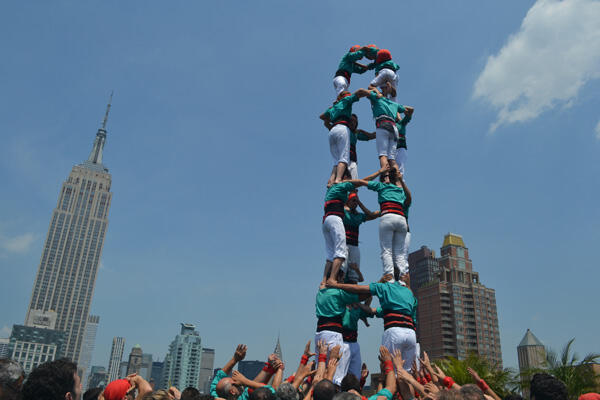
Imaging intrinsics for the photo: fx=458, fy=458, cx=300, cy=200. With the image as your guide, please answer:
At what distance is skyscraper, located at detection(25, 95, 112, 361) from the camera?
5049 inches

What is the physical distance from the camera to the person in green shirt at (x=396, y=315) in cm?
960

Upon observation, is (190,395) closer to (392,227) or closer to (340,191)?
(392,227)

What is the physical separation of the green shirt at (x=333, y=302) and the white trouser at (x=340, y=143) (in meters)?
3.69

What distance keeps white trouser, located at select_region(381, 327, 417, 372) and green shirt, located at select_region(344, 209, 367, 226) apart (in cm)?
321

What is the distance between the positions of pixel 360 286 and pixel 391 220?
190 centimetres

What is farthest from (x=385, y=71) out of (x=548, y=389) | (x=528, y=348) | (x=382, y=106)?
(x=528, y=348)

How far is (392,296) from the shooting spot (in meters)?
9.98

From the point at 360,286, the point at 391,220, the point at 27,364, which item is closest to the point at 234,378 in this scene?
the point at 360,286

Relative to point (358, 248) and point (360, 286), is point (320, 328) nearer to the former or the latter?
point (360, 286)

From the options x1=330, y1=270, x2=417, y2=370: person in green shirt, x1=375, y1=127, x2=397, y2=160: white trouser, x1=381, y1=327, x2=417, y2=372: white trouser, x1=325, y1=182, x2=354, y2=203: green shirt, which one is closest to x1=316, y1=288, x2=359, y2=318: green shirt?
x1=330, y1=270, x2=417, y2=370: person in green shirt

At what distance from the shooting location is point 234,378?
18.2ft

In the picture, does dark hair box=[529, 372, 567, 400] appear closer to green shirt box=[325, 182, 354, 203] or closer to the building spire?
green shirt box=[325, 182, 354, 203]

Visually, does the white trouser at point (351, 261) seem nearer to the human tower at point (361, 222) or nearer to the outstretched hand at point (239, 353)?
the human tower at point (361, 222)

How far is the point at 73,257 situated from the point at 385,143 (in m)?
137
